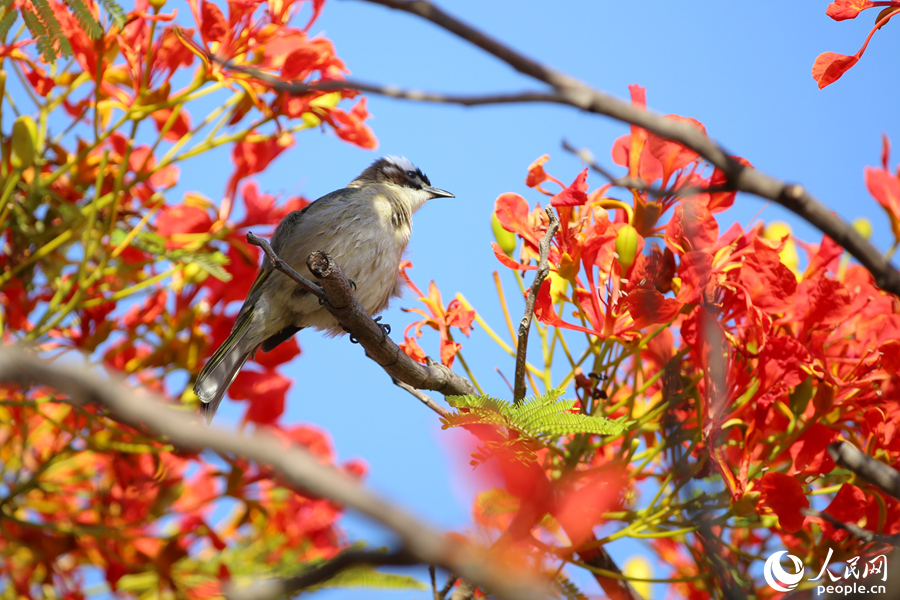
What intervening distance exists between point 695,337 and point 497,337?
0.68 metres

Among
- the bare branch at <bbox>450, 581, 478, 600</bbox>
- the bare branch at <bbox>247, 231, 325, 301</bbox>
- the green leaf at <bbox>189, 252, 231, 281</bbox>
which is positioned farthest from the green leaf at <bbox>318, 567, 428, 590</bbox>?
the green leaf at <bbox>189, 252, 231, 281</bbox>

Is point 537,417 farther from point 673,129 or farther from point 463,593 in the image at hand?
point 673,129

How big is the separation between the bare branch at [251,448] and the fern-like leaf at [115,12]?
2160mm

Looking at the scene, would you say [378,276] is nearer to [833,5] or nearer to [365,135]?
[365,135]

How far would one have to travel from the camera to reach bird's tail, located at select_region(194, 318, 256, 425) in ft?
9.56

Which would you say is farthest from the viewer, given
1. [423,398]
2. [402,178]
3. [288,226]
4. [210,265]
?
[402,178]

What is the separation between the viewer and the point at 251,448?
52cm

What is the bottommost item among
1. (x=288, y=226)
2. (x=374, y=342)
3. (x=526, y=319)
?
(x=526, y=319)

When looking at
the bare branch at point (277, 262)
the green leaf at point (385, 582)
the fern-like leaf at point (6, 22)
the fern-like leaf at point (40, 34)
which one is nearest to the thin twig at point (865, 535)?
the green leaf at point (385, 582)

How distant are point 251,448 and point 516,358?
159 cm

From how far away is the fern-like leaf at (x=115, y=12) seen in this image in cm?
237

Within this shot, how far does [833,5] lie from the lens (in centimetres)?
168

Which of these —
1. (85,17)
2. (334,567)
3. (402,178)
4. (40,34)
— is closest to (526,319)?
(334,567)

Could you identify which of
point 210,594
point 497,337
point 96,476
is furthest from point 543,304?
point 96,476
